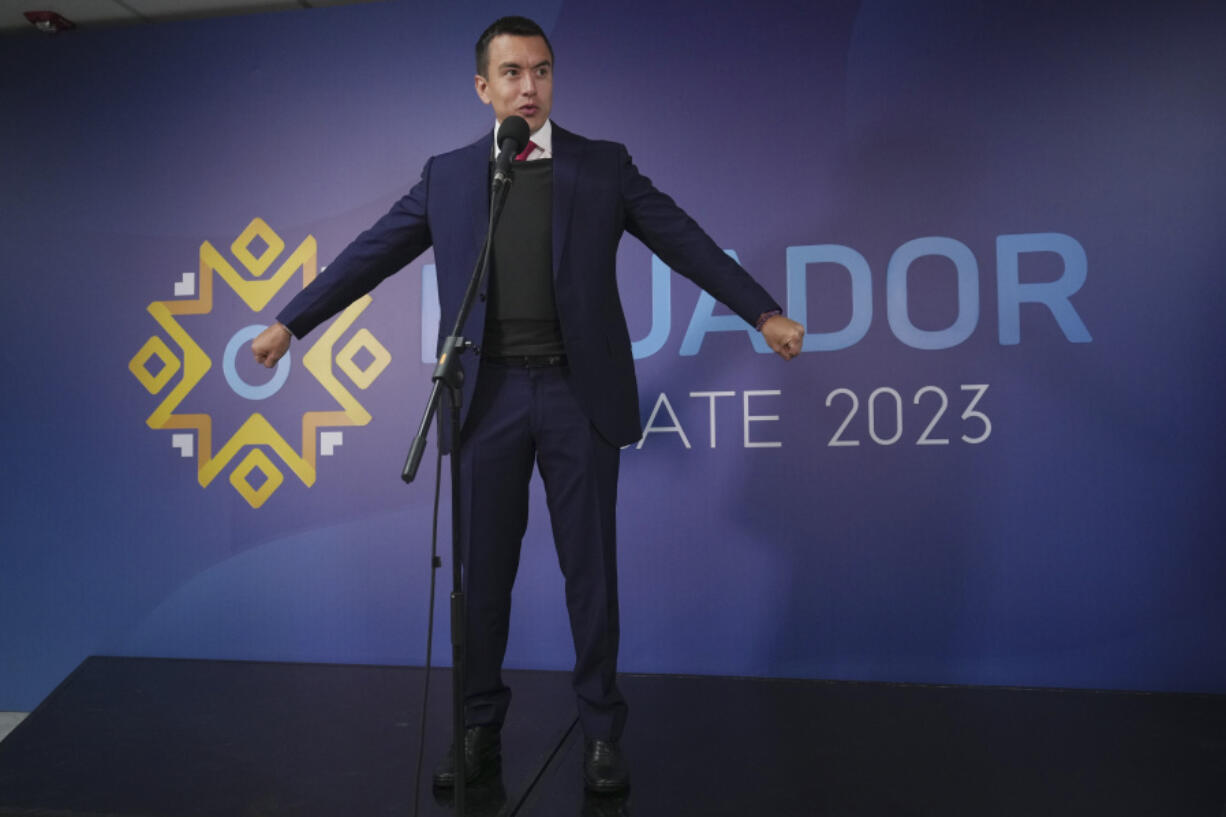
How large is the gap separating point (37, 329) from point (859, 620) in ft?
10.4

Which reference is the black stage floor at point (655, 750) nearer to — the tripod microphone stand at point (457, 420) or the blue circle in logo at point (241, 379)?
the tripod microphone stand at point (457, 420)

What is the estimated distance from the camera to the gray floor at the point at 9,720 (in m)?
2.92

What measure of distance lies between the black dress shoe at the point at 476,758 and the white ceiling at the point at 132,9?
2.57 metres

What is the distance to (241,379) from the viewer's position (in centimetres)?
305

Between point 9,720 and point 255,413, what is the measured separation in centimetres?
144

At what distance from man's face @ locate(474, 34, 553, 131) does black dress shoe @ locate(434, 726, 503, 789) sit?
1.38m

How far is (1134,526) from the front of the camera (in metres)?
2.56

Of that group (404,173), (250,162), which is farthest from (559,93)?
(250,162)

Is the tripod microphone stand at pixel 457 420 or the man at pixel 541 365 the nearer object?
the tripod microphone stand at pixel 457 420

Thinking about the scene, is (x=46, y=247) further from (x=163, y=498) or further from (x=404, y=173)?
(x=404, y=173)

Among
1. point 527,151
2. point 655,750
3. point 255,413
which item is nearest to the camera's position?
point 527,151

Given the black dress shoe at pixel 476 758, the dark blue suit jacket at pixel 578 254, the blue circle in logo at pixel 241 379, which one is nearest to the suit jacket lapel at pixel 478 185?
the dark blue suit jacket at pixel 578 254

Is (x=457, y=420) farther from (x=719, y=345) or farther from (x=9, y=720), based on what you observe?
(x=9, y=720)

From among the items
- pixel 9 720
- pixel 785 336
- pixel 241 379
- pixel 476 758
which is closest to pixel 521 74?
pixel 785 336
